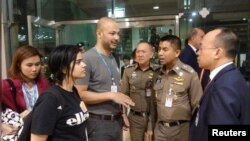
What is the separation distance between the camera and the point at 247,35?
355 centimetres

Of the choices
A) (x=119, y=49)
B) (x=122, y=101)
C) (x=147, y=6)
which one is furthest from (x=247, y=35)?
(x=122, y=101)

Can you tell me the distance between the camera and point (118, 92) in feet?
6.26

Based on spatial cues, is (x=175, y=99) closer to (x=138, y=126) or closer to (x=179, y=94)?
(x=179, y=94)

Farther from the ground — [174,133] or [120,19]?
[120,19]

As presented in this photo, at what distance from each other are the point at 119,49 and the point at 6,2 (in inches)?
69.6

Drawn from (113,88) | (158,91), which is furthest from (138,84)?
(113,88)

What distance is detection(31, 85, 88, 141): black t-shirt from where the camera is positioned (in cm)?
126

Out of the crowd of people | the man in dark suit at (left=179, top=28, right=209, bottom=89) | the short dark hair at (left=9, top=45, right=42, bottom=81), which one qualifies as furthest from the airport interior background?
the short dark hair at (left=9, top=45, right=42, bottom=81)

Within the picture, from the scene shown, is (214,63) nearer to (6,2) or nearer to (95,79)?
(95,79)

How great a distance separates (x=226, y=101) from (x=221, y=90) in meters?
0.06

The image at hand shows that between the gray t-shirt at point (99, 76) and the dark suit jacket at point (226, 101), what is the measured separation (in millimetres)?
749

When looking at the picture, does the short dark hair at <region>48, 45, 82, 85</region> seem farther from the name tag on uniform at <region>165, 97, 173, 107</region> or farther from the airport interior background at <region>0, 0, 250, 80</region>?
the airport interior background at <region>0, 0, 250, 80</region>

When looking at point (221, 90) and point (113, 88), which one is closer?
point (221, 90)

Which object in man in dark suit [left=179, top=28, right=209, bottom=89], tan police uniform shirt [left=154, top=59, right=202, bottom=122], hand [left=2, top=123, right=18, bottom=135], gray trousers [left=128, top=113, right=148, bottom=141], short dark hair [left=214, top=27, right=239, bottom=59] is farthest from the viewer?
man in dark suit [left=179, top=28, right=209, bottom=89]
